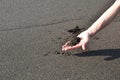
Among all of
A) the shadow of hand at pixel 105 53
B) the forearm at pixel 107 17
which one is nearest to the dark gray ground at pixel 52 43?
the shadow of hand at pixel 105 53

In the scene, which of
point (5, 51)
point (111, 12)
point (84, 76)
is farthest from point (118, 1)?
point (5, 51)

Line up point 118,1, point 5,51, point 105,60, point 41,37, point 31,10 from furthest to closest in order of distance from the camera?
point 31,10
point 41,37
point 5,51
point 105,60
point 118,1

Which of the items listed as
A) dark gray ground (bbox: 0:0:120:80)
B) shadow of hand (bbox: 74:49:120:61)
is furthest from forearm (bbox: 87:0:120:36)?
shadow of hand (bbox: 74:49:120:61)

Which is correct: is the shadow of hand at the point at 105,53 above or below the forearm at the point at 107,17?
below

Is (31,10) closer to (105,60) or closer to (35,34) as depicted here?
(35,34)

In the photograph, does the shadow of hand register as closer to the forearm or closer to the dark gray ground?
the dark gray ground

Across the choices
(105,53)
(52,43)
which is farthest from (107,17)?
(52,43)

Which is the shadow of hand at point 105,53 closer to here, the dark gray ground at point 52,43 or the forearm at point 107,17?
the dark gray ground at point 52,43

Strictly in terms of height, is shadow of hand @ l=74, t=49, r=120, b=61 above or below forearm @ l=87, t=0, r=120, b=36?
below
